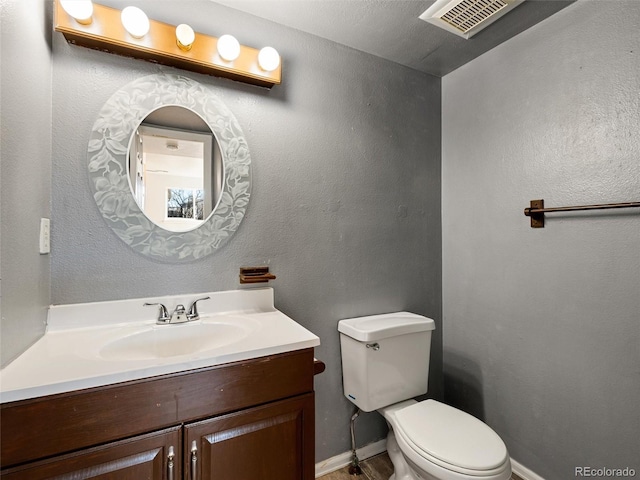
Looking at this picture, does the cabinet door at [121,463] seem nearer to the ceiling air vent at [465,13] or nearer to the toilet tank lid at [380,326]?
the toilet tank lid at [380,326]

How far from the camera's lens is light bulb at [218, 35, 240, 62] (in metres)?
1.27

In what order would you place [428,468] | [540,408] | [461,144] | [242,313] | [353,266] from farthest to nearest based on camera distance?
[461,144] → [353,266] → [540,408] → [242,313] → [428,468]

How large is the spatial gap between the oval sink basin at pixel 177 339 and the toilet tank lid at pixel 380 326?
59 cm

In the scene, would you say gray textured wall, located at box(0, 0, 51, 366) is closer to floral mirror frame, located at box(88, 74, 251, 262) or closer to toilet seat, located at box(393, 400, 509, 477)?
floral mirror frame, located at box(88, 74, 251, 262)

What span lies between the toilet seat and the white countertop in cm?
64

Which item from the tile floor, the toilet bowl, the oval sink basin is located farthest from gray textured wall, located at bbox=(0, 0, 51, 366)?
the tile floor

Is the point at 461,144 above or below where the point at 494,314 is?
above

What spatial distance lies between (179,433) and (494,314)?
5.36 ft

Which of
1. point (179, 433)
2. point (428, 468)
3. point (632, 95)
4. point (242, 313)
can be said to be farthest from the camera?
point (242, 313)

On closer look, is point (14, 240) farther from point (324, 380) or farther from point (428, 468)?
point (428, 468)

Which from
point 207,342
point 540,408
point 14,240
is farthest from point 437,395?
point 14,240

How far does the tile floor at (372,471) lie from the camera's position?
5.11 feet

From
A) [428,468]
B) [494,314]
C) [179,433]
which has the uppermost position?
[494,314]

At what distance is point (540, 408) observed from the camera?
4.93 ft
